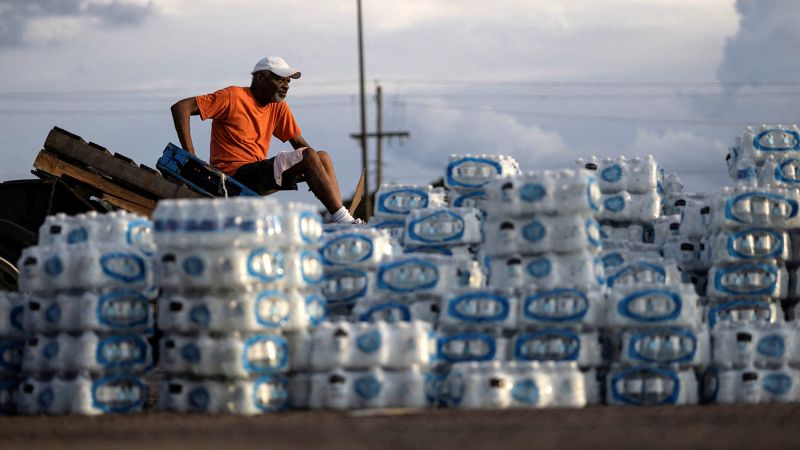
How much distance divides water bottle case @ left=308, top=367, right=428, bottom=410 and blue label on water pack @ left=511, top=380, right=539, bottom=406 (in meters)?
0.68

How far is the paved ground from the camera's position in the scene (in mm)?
8391

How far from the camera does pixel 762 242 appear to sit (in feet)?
37.1

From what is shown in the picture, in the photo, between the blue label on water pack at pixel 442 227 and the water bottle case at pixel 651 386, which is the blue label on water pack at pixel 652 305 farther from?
the blue label on water pack at pixel 442 227

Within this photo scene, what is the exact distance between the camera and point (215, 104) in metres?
14.6

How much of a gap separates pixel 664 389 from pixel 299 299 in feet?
9.20

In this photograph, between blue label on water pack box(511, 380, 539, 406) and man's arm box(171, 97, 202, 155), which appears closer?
blue label on water pack box(511, 380, 539, 406)

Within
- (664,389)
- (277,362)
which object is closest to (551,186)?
(664,389)

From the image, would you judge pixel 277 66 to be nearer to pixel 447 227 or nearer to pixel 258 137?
pixel 258 137

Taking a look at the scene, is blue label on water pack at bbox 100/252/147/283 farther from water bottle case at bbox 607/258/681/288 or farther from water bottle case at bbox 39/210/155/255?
water bottle case at bbox 607/258/681/288

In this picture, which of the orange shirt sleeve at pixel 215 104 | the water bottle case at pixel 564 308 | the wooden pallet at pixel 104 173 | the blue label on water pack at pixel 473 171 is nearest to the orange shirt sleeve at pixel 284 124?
the orange shirt sleeve at pixel 215 104

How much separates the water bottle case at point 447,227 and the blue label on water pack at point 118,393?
3.19m

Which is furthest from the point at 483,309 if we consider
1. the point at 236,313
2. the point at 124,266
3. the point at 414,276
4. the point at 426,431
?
the point at 124,266

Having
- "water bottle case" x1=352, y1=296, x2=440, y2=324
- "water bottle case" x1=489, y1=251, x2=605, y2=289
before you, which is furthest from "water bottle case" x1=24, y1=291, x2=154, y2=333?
"water bottle case" x1=489, y1=251, x2=605, y2=289

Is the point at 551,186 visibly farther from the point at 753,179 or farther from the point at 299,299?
the point at 753,179
